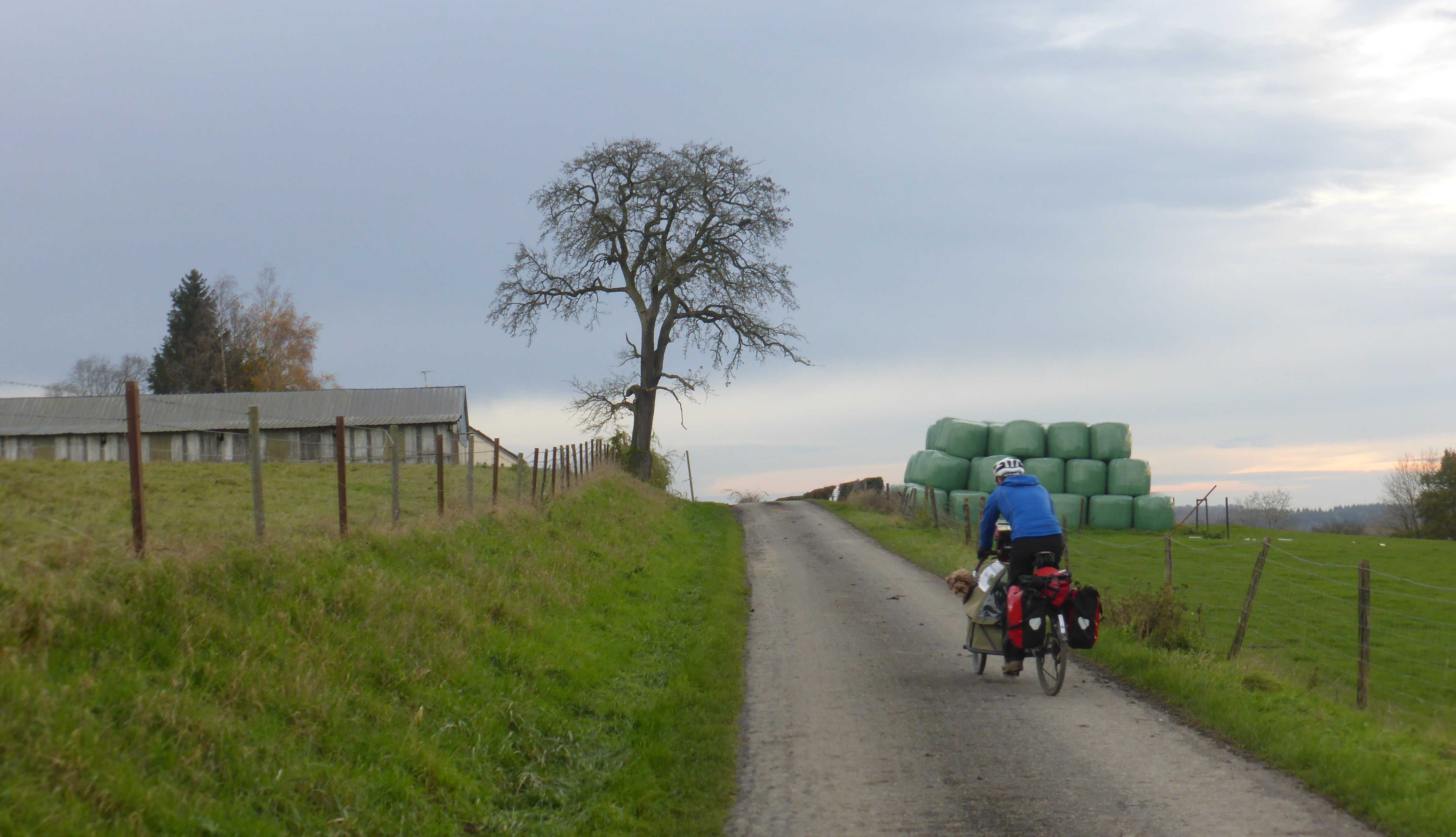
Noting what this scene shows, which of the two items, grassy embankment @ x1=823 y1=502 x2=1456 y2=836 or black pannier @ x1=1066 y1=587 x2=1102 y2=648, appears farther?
black pannier @ x1=1066 y1=587 x2=1102 y2=648

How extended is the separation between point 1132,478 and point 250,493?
28116 millimetres

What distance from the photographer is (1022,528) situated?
8.32 meters

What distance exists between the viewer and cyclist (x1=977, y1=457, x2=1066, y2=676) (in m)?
8.27

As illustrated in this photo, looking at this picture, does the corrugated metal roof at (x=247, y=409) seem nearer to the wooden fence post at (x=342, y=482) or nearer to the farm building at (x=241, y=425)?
the farm building at (x=241, y=425)

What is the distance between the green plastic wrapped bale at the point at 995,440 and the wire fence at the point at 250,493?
13.9 m

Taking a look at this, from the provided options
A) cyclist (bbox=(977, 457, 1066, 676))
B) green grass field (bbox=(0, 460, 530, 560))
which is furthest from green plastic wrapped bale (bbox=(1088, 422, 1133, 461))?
cyclist (bbox=(977, 457, 1066, 676))

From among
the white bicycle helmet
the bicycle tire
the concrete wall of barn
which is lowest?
the bicycle tire

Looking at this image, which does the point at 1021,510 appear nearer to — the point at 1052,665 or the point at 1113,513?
the point at 1052,665

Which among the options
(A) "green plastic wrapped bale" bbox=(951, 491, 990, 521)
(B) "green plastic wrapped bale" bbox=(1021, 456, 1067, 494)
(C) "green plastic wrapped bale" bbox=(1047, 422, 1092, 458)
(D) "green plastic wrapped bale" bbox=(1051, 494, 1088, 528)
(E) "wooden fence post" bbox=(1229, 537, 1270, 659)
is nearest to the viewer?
(E) "wooden fence post" bbox=(1229, 537, 1270, 659)

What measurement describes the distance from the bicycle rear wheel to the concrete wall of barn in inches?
1469

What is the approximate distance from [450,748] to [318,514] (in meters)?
9.46

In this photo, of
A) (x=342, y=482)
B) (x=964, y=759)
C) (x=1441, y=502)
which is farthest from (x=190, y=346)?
(x=1441, y=502)

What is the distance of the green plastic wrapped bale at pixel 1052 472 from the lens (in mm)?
34250

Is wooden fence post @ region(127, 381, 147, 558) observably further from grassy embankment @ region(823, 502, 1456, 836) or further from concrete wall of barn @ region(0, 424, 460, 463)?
concrete wall of barn @ region(0, 424, 460, 463)
